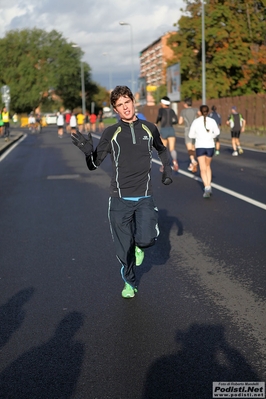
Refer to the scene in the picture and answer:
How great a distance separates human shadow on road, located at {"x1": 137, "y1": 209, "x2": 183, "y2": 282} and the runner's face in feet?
5.73

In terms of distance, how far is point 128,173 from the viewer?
5.73m

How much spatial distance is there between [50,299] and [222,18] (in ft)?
188

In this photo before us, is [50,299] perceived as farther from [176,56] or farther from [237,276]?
[176,56]

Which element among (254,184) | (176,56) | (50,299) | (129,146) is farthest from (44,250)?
(176,56)

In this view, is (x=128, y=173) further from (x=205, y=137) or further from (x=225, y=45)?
(x=225, y=45)

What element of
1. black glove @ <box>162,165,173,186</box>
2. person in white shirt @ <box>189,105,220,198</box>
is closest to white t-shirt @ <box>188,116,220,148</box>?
person in white shirt @ <box>189,105,220,198</box>

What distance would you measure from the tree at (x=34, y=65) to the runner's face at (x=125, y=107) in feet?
325

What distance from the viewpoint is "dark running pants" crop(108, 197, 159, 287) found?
5.81 metres

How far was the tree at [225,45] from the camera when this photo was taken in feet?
187

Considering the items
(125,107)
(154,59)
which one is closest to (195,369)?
(125,107)

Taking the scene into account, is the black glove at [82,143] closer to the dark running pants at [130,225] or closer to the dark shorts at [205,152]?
the dark running pants at [130,225]

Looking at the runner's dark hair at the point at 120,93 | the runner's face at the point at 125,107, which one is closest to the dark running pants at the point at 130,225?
the runner's face at the point at 125,107

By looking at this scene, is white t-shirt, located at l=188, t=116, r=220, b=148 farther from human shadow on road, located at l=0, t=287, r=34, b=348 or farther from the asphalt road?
human shadow on road, located at l=0, t=287, r=34, b=348

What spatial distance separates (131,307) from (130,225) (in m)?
0.71
